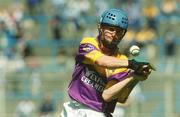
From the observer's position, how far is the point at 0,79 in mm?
18734

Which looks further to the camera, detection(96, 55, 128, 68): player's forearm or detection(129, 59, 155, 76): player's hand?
detection(96, 55, 128, 68): player's forearm

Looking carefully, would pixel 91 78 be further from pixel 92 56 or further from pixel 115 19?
pixel 115 19

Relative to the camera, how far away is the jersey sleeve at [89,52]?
6992 millimetres

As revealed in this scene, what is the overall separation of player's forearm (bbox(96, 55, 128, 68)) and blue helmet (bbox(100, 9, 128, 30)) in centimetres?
33

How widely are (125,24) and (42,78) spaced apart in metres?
12.1

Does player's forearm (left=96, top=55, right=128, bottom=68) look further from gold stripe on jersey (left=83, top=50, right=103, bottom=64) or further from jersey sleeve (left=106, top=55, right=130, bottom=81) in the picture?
jersey sleeve (left=106, top=55, right=130, bottom=81)

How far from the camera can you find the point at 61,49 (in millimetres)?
20250

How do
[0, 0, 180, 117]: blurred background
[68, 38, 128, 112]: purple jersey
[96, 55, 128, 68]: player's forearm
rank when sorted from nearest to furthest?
[96, 55, 128, 68]: player's forearm → [68, 38, 128, 112]: purple jersey → [0, 0, 180, 117]: blurred background

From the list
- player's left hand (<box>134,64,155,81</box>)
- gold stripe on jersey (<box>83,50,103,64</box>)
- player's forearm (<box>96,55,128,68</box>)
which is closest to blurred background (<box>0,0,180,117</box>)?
gold stripe on jersey (<box>83,50,103,64</box>)

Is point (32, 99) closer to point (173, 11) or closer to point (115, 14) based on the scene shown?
point (173, 11)

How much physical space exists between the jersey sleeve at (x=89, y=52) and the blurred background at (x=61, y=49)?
996 cm

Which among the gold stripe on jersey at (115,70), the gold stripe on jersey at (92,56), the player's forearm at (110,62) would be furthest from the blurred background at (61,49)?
the player's forearm at (110,62)

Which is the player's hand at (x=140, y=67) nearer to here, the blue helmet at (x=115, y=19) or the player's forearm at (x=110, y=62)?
the player's forearm at (x=110, y=62)

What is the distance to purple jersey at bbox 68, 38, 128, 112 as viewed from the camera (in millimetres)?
7113
